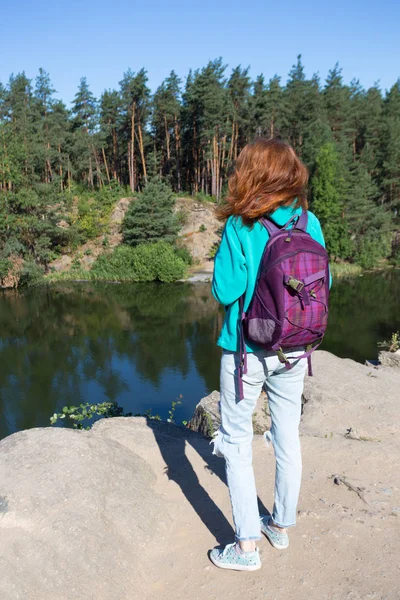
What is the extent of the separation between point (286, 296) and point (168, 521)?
1.73m

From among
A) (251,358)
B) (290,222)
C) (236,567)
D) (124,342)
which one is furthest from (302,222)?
(124,342)

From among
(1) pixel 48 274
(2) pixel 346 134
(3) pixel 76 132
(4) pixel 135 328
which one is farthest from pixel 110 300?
(2) pixel 346 134

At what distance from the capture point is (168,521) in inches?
118

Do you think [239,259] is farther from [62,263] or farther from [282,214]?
[62,263]

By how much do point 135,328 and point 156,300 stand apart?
5468mm

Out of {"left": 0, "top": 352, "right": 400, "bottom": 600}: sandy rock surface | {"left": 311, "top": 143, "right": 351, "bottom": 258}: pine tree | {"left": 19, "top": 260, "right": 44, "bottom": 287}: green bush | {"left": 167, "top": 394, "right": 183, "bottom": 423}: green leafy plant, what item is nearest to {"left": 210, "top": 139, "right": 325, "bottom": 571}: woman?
{"left": 0, "top": 352, "right": 400, "bottom": 600}: sandy rock surface

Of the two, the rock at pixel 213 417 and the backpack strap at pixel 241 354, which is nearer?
the backpack strap at pixel 241 354

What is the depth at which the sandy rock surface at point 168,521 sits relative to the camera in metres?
2.40

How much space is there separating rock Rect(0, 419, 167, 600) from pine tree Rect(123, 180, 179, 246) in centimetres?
2631

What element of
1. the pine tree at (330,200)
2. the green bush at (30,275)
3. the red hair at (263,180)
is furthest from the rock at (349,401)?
the pine tree at (330,200)

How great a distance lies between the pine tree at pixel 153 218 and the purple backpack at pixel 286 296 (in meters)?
27.3

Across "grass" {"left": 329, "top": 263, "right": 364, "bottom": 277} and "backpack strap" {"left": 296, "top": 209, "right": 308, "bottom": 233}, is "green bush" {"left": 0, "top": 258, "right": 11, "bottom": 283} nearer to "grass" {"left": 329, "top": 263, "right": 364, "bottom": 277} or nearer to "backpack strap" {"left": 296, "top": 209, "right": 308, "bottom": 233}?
"grass" {"left": 329, "top": 263, "right": 364, "bottom": 277}

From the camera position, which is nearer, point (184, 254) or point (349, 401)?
point (349, 401)

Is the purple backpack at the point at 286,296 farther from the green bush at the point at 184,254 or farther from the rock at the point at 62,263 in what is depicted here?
the rock at the point at 62,263
